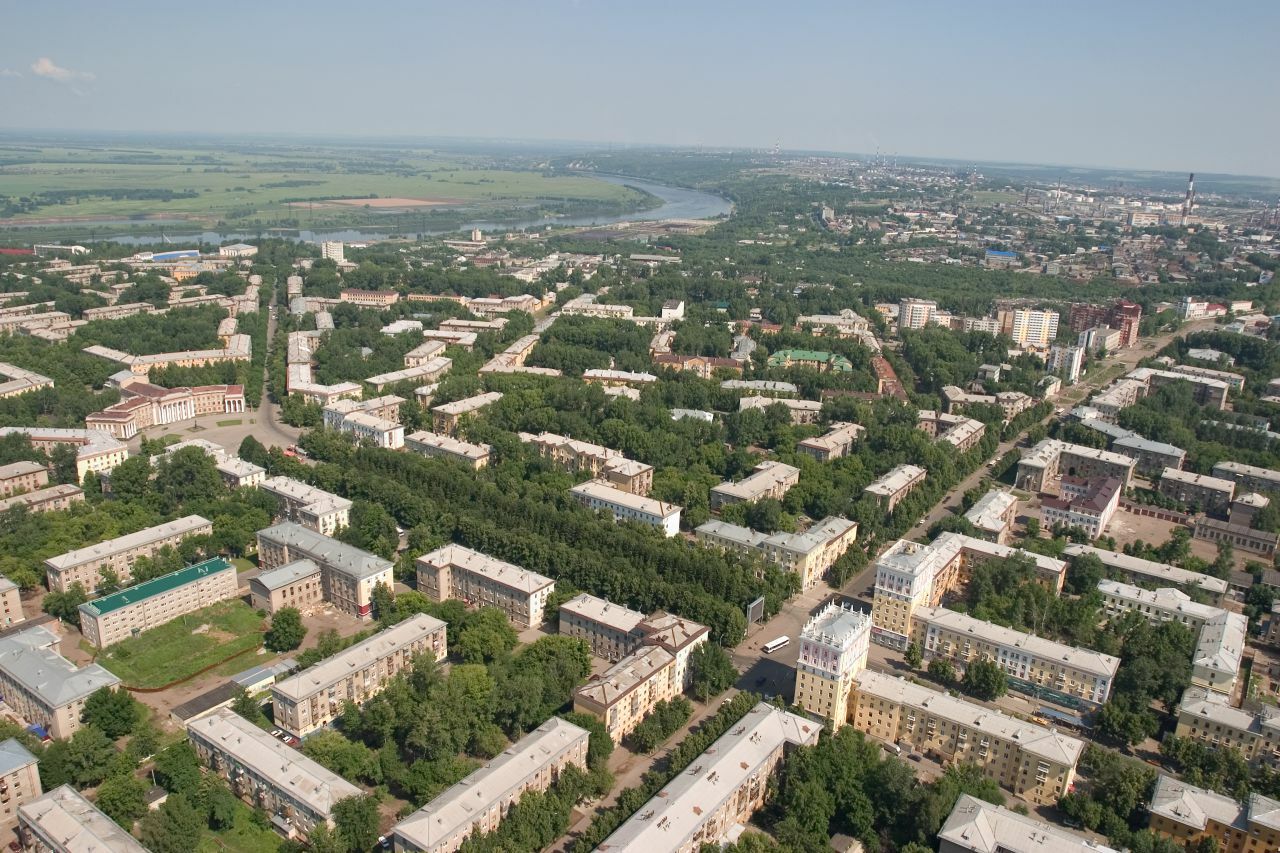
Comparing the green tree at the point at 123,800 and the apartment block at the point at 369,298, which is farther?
the apartment block at the point at 369,298

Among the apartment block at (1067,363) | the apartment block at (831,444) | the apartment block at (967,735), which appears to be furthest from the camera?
the apartment block at (1067,363)

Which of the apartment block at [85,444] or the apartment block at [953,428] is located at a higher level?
the apartment block at [953,428]

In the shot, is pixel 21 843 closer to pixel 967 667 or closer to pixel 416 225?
pixel 967 667

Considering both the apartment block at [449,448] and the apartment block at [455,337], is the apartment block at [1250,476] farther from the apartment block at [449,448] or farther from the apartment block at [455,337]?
the apartment block at [455,337]

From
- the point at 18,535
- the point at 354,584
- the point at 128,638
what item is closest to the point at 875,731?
the point at 354,584

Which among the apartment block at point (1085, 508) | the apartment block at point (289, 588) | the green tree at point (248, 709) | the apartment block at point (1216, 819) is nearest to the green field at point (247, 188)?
the apartment block at point (289, 588)

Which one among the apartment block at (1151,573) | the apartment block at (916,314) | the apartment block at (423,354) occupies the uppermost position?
the apartment block at (916,314)

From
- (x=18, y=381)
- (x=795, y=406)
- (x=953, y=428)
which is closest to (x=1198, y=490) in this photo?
(x=953, y=428)
